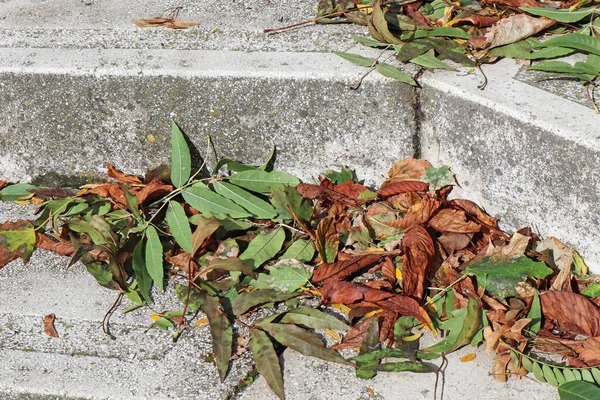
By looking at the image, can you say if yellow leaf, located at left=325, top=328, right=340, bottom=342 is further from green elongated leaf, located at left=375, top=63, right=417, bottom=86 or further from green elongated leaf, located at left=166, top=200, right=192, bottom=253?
green elongated leaf, located at left=375, top=63, right=417, bottom=86

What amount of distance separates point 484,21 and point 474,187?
520 millimetres

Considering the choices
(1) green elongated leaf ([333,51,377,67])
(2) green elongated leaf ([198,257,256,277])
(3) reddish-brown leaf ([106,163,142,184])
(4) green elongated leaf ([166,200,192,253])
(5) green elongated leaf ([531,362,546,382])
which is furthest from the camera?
(3) reddish-brown leaf ([106,163,142,184])

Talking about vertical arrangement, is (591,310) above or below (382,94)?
below

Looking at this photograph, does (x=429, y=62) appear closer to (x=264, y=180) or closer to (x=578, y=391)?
(x=264, y=180)

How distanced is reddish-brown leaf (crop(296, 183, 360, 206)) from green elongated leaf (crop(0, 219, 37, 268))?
0.80m

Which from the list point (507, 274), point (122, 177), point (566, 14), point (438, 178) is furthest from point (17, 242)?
point (566, 14)

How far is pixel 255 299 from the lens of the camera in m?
1.78

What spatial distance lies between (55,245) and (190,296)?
0.49m

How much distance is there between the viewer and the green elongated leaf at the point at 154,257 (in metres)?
1.88

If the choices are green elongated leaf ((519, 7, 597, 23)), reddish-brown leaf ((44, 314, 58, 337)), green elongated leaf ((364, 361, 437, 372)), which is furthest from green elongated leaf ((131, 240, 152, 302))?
green elongated leaf ((519, 7, 597, 23))

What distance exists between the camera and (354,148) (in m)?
2.08

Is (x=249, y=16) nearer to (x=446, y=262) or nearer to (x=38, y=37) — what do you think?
(x=38, y=37)

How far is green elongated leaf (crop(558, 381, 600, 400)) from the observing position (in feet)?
4.74

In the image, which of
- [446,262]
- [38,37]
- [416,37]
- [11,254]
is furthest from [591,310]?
[38,37]
